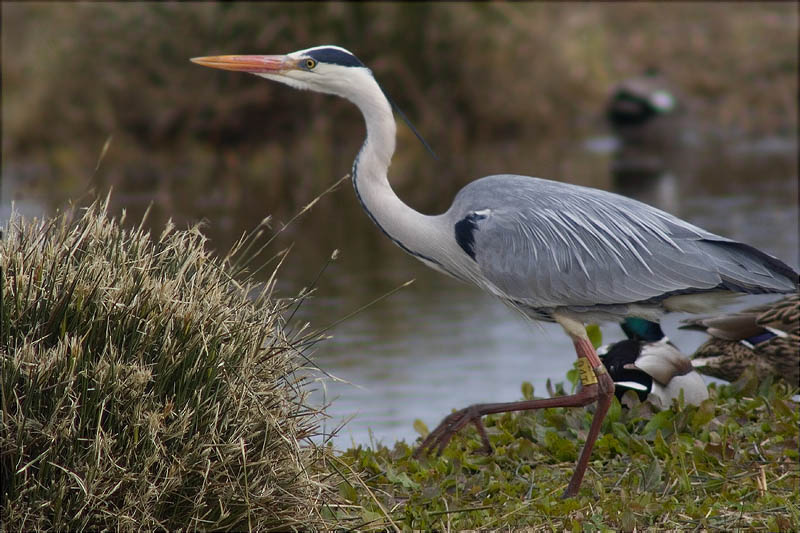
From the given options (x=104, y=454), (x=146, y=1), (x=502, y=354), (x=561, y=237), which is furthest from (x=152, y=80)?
(x=104, y=454)

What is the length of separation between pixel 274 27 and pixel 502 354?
11.9 metres

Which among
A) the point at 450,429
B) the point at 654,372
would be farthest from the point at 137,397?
the point at 654,372

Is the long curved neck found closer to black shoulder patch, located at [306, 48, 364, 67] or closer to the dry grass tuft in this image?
black shoulder patch, located at [306, 48, 364, 67]

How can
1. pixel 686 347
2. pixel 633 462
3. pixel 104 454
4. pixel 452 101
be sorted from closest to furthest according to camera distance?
1. pixel 104 454
2. pixel 633 462
3. pixel 686 347
4. pixel 452 101

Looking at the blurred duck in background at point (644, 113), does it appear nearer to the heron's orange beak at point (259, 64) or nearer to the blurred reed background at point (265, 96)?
the blurred reed background at point (265, 96)

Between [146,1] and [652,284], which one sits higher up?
[146,1]

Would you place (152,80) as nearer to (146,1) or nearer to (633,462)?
(146,1)

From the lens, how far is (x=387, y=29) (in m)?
19.2

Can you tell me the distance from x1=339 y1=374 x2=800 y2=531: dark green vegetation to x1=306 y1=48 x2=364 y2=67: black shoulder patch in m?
1.72

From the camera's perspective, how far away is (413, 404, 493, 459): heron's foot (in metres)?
4.91

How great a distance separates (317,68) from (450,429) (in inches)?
68.2

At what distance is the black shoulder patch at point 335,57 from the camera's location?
5254 mm

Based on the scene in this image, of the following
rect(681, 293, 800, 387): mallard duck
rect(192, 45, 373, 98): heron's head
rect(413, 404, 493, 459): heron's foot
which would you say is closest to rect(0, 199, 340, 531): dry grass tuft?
rect(413, 404, 493, 459): heron's foot

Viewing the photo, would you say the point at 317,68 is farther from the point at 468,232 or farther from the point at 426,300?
the point at 426,300
